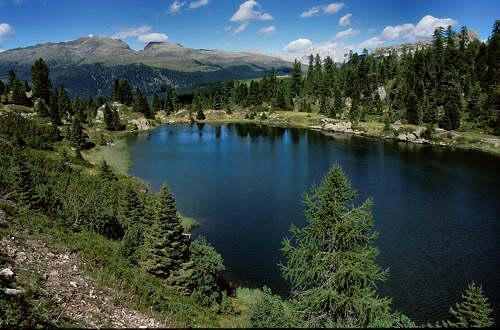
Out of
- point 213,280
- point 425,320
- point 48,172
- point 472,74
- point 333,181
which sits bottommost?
point 425,320

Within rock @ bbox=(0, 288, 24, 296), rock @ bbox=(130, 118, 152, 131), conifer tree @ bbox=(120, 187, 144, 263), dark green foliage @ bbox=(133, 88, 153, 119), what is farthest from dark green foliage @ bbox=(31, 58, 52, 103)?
rock @ bbox=(0, 288, 24, 296)

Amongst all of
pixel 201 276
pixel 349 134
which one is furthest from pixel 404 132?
pixel 201 276

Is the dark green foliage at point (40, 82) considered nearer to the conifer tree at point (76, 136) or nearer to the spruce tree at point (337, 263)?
the conifer tree at point (76, 136)

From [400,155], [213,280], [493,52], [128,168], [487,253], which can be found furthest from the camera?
[493,52]

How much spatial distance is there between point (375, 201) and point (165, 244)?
4772cm

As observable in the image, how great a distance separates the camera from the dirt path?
18734 mm

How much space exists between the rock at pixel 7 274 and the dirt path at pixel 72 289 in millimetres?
1096

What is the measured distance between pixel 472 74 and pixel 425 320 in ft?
522

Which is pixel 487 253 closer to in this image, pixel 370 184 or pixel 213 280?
pixel 370 184

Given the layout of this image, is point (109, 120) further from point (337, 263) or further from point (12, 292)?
point (337, 263)

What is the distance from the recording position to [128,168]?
315 ft

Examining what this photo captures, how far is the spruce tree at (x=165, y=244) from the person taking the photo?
36.0 metres

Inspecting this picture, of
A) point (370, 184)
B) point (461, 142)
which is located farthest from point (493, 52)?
point (370, 184)

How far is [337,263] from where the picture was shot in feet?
87.2
